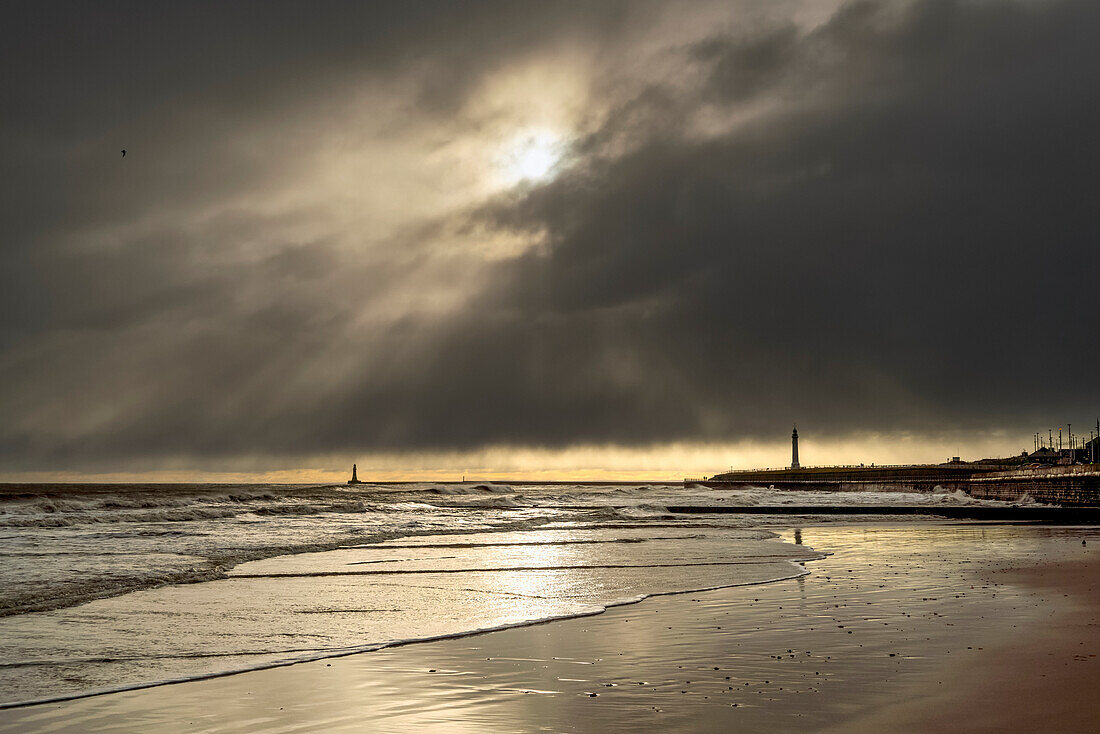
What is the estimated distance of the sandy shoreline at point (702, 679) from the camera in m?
7.41

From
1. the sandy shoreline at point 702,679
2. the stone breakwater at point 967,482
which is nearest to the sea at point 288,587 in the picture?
the sandy shoreline at point 702,679

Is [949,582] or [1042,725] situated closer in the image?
[1042,725]

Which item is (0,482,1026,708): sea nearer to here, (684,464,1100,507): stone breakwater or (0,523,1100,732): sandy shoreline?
(0,523,1100,732): sandy shoreline

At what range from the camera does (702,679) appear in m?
8.89

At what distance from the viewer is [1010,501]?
69.1 meters

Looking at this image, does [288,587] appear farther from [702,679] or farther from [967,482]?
[967,482]

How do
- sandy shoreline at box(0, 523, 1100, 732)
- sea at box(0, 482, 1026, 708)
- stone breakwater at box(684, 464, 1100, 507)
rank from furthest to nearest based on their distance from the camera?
1. stone breakwater at box(684, 464, 1100, 507)
2. sea at box(0, 482, 1026, 708)
3. sandy shoreline at box(0, 523, 1100, 732)

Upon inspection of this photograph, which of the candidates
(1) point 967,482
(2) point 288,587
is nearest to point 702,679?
(2) point 288,587

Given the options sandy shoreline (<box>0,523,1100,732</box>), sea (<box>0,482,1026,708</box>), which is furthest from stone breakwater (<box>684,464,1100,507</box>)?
sandy shoreline (<box>0,523,1100,732</box>)

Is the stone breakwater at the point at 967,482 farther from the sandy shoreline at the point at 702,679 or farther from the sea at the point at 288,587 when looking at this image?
the sandy shoreline at the point at 702,679

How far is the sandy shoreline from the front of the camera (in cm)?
741

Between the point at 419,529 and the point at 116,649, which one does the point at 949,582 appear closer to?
the point at 116,649

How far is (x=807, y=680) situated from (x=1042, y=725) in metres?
2.22

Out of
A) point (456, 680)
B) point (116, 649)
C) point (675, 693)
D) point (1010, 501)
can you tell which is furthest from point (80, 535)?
point (1010, 501)
